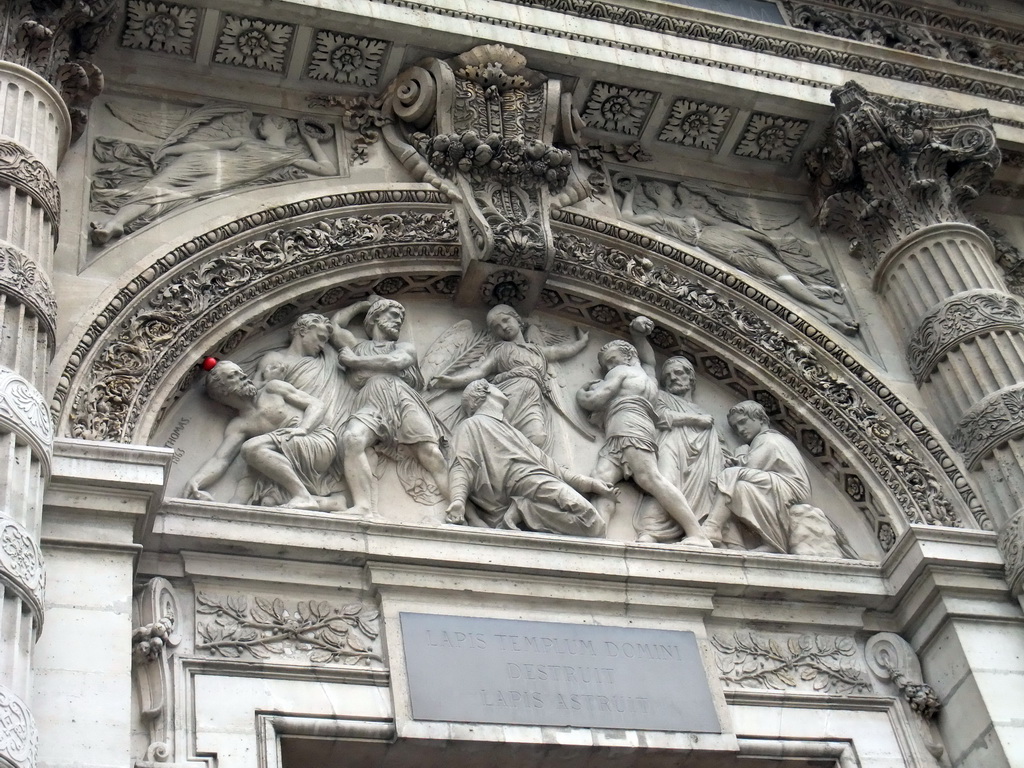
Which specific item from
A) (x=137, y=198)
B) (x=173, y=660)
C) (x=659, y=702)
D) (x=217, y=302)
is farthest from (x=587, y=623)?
(x=137, y=198)

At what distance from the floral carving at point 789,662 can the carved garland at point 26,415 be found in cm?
385

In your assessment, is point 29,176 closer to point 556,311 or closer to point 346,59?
point 346,59

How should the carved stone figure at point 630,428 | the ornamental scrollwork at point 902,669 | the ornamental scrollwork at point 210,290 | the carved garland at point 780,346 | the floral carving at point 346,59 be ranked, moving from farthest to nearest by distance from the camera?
the floral carving at point 346,59, the carved garland at point 780,346, the carved stone figure at point 630,428, the ornamental scrollwork at point 902,669, the ornamental scrollwork at point 210,290

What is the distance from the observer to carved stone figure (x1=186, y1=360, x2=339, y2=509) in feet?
30.0

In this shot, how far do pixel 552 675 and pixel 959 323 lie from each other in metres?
3.93

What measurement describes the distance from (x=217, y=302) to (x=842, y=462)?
4.09 metres

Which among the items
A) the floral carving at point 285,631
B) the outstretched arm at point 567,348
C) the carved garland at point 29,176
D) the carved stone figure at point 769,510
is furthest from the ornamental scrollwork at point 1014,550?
the carved garland at point 29,176

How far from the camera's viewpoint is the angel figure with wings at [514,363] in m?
10.1

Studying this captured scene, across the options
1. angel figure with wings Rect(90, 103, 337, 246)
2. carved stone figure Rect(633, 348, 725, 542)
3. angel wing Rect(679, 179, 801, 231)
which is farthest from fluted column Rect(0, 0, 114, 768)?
angel wing Rect(679, 179, 801, 231)

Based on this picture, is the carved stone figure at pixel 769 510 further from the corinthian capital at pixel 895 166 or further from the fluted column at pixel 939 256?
the corinthian capital at pixel 895 166

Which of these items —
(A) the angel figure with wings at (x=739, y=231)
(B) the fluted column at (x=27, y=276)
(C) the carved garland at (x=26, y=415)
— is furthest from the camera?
(A) the angel figure with wings at (x=739, y=231)

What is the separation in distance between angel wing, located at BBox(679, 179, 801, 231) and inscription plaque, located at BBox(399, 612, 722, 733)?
3.89m

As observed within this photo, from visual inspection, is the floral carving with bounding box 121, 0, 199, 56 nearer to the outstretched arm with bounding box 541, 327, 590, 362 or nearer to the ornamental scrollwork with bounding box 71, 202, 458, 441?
the ornamental scrollwork with bounding box 71, 202, 458, 441

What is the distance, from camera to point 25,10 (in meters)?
9.81
